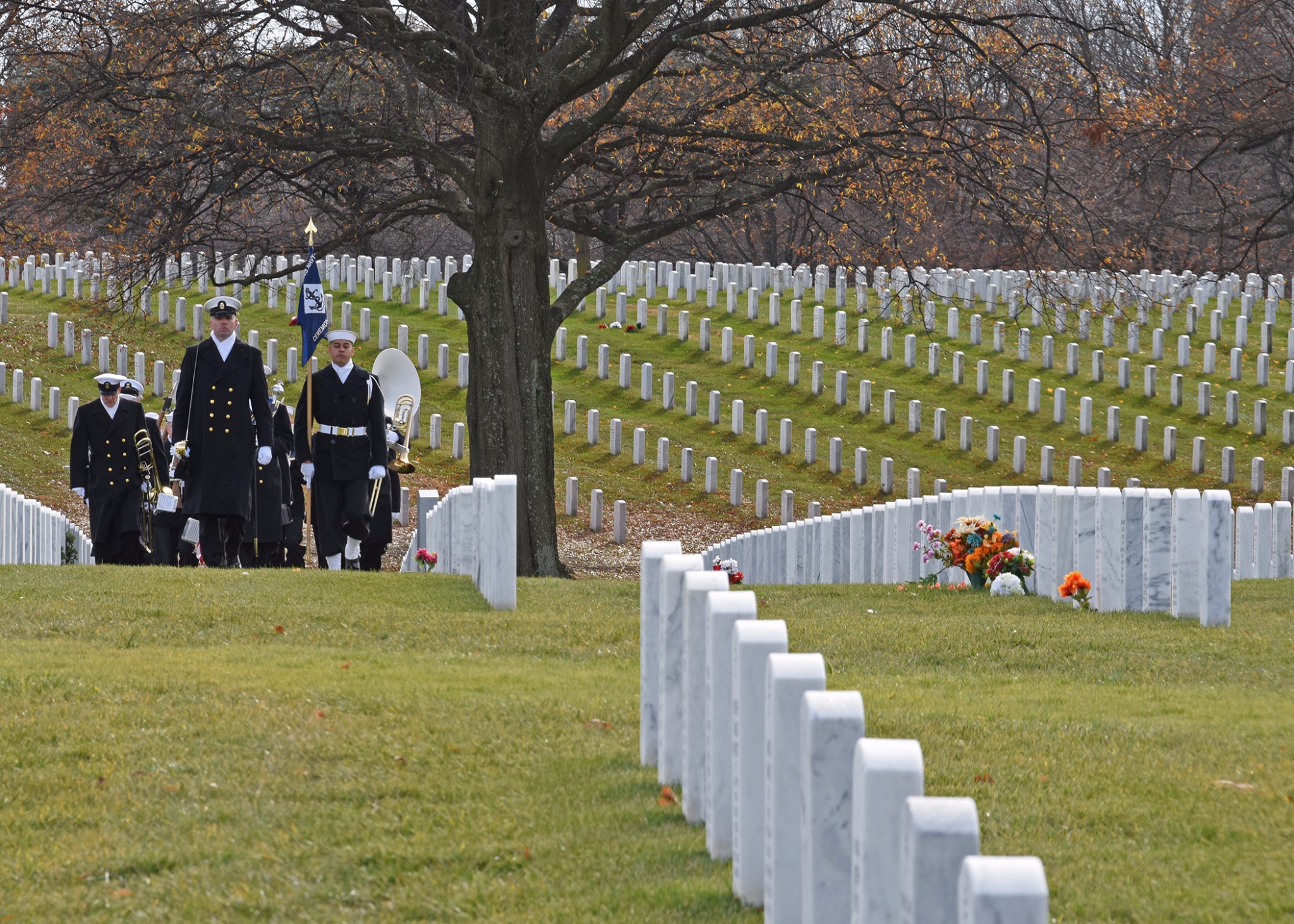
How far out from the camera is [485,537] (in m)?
9.27

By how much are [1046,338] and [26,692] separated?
23907 millimetres

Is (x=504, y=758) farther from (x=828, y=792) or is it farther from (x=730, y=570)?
(x=730, y=570)

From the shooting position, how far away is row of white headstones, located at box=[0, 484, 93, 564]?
42.8 ft

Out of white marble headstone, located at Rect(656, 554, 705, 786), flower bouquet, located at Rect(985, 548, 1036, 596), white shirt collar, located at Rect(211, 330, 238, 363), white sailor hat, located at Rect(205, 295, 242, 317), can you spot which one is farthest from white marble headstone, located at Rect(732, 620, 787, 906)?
white shirt collar, located at Rect(211, 330, 238, 363)

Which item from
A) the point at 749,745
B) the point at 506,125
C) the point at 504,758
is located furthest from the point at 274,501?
the point at 749,745

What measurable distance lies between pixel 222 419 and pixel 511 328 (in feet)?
13.0

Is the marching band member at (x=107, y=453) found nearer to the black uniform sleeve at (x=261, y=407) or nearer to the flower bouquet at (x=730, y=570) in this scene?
the black uniform sleeve at (x=261, y=407)

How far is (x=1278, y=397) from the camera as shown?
27.0 meters

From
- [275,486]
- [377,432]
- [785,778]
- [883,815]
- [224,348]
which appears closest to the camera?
[883,815]

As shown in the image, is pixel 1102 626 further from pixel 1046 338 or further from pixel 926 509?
pixel 1046 338

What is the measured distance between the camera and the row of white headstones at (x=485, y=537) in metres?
8.89

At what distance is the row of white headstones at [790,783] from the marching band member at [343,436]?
7871mm

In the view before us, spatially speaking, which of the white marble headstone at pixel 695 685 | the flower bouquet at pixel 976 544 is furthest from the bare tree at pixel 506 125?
the white marble headstone at pixel 695 685

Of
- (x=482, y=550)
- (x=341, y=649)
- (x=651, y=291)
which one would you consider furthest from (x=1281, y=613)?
(x=651, y=291)
